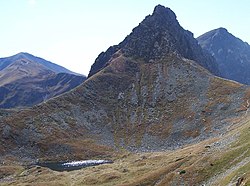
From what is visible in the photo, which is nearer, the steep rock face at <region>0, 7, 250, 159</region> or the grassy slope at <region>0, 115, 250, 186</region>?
the grassy slope at <region>0, 115, 250, 186</region>

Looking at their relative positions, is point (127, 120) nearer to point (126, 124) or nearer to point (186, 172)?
point (126, 124)

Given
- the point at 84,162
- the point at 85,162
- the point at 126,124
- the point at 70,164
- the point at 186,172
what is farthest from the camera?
the point at 126,124

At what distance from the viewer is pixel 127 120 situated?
177 m

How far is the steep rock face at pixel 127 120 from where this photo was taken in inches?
5704

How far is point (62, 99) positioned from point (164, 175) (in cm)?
11918

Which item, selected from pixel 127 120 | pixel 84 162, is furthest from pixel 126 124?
pixel 84 162

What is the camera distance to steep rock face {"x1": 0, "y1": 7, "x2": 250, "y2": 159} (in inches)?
5704

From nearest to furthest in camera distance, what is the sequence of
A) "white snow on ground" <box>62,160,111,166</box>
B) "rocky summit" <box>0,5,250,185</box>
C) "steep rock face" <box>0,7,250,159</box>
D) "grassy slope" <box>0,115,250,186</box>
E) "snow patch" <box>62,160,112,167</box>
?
"grassy slope" <box>0,115,250,186</box>
"snow patch" <box>62,160,112,167</box>
"white snow on ground" <box>62,160,111,166</box>
"rocky summit" <box>0,5,250,185</box>
"steep rock face" <box>0,7,250,159</box>

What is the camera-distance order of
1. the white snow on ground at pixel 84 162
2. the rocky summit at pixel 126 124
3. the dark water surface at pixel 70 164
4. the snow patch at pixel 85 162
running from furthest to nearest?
1. the rocky summit at pixel 126 124
2. the white snow on ground at pixel 84 162
3. the snow patch at pixel 85 162
4. the dark water surface at pixel 70 164

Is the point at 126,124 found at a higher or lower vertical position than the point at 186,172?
higher

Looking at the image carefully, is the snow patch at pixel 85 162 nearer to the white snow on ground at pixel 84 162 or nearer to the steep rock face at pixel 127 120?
the white snow on ground at pixel 84 162

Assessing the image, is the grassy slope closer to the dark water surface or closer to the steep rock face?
the dark water surface

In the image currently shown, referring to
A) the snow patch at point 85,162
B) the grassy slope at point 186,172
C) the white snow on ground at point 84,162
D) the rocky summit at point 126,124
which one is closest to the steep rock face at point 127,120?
the rocky summit at point 126,124

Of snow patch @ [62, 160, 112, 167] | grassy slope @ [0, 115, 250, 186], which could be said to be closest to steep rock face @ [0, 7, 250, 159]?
snow patch @ [62, 160, 112, 167]
